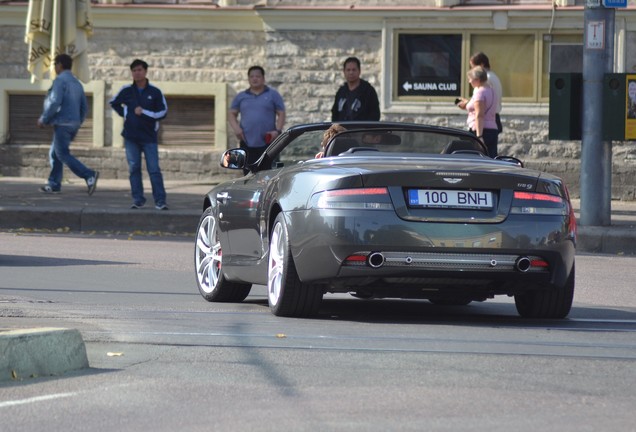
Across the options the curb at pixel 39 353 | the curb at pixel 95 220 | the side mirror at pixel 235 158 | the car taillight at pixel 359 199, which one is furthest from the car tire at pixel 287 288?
the curb at pixel 95 220

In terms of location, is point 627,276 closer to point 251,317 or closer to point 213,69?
point 251,317

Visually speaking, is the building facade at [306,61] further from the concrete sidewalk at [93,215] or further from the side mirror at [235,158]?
the side mirror at [235,158]

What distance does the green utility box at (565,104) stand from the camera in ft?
53.1

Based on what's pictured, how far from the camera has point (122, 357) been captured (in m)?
7.02

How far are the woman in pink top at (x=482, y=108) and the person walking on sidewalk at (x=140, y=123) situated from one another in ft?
11.5

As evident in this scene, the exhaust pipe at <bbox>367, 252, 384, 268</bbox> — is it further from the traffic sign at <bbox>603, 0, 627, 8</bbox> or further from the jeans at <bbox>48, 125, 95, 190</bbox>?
the jeans at <bbox>48, 125, 95, 190</bbox>

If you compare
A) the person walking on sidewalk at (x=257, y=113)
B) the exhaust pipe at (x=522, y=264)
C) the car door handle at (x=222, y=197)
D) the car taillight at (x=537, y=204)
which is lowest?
the exhaust pipe at (x=522, y=264)

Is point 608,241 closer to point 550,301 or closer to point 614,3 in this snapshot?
point 614,3

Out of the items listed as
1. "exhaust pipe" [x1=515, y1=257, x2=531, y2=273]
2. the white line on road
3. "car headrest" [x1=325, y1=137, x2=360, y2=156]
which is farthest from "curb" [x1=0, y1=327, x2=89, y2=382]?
"car headrest" [x1=325, y1=137, x2=360, y2=156]

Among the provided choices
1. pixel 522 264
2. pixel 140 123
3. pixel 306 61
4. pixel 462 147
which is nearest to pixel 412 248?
pixel 522 264

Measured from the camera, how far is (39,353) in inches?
253

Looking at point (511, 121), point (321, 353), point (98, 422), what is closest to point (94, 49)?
point (511, 121)

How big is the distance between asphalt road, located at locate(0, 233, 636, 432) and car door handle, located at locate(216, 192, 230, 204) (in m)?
0.69

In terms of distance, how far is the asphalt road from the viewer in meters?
5.59
